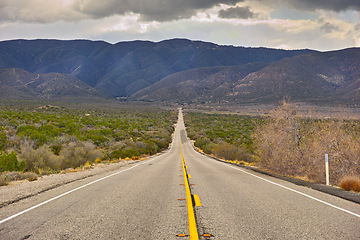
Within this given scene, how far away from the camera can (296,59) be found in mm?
168250

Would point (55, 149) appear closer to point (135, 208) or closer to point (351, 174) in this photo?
point (135, 208)

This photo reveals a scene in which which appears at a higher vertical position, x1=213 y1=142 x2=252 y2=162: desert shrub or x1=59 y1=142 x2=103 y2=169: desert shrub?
x1=59 y1=142 x2=103 y2=169: desert shrub

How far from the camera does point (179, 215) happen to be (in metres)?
6.16

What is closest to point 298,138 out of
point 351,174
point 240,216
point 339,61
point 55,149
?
point 351,174

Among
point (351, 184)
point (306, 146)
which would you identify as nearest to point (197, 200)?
point (351, 184)

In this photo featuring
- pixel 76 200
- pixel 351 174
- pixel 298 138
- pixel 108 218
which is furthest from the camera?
pixel 298 138

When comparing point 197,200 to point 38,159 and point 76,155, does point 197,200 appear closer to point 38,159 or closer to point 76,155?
point 38,159

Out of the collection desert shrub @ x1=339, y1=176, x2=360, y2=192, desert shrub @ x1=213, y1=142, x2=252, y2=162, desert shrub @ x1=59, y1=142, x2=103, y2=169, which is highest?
desert shrub @ x1=339, y1=176, x2=360, y2=192

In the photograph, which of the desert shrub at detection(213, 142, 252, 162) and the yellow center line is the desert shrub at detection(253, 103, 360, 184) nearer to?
the yellow center line

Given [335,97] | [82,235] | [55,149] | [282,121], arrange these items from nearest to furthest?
[82,235], [282,121], [55,149], [335,97]

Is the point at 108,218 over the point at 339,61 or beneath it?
beneath

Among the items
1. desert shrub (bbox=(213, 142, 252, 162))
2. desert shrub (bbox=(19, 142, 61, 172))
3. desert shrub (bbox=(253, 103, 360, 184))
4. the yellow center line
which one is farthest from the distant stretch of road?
desert shrub (bbox=(213, 142, 252, 162))

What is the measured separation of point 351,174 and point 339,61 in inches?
7611

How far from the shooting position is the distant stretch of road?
16.5 feet
